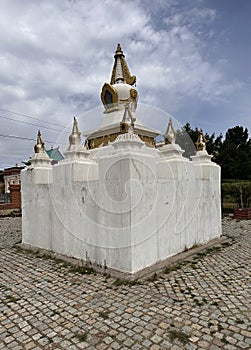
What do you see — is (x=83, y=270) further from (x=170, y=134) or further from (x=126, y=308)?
(x=170, y=134)

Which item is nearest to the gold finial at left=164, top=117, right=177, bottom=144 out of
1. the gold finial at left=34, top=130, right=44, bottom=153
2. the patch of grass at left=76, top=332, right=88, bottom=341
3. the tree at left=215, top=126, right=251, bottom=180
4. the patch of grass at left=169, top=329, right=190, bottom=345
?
the gold finial at left=34, top=130, right=44, bottom=153

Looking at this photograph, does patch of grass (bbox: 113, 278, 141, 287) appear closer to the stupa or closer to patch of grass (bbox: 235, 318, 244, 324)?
the stupa

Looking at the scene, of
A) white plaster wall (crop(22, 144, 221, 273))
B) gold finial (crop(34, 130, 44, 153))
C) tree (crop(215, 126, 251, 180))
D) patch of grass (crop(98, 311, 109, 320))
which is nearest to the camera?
patch of grass (crop(98, 311, 109, 320))

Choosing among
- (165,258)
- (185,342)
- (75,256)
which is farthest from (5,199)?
(185,342)

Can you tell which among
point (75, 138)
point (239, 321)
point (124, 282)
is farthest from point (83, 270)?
point (75, 138)

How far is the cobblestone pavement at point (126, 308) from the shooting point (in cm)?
290

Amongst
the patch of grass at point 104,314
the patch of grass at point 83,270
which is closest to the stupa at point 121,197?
the patch of grass at point 83,270

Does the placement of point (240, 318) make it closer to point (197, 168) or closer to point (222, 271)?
point (222, 271)

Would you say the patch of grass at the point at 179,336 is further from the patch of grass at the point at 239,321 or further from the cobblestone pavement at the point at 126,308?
the patch of grass at the point at 239,321

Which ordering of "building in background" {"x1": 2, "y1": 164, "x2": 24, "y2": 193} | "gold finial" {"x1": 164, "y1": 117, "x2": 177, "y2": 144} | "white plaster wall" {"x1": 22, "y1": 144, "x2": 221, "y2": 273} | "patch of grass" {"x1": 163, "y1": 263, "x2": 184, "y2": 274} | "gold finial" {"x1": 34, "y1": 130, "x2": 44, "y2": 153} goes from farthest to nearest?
"building in background" {"x1": 2, "y1": 164, "x2": 24, "y2": 193}
"gold finial" {"x1": 34, "y1": 130, "x2": 44, "y2": 153}
"gold finial" {"x1": 164, "y1": 117, "x2": 177, "y2": 144}
"patch of grass" {"x1": 163, "y1": 263, "x2": 184, "y2": 274}
"white plaster wall" {"x1": 22, "y1": 144, "x2": 221, "y2": 273}

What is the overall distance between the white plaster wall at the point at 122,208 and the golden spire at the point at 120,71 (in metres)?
3.29

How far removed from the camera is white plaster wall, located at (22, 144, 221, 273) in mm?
4945

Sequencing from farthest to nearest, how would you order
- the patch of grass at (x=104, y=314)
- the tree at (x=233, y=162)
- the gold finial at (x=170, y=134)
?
the tree at (x=233, y=162) < the gold finial at (x=170, y=134) < the patch of grass at (x=104, y=314)

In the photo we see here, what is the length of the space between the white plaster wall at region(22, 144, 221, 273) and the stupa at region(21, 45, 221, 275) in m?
0.02
